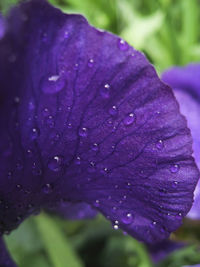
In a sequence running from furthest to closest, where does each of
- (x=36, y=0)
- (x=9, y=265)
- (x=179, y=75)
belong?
(x=179, y=75) → (x=9, y=265) → (x=36, y=0)

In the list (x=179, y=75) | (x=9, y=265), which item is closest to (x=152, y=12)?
(x=179, y=75)

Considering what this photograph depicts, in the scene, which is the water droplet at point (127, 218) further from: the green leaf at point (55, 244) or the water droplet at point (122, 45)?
the green leaf at point (55, 244)

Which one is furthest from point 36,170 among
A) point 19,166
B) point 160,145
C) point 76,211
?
point 76,211

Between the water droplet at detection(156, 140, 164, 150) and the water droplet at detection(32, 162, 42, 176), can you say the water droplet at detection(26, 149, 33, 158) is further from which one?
the water droplet at detection(156, 140, 164, 150)

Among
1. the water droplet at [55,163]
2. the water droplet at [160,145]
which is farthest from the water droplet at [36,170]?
the water droplet at [160,145]

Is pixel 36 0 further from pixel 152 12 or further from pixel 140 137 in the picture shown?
pixel 152 12

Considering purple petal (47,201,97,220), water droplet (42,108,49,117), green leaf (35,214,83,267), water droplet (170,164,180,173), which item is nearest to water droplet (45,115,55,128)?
water droplet (42,108,49,117)

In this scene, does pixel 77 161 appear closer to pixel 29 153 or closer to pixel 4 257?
pixel 29 153
